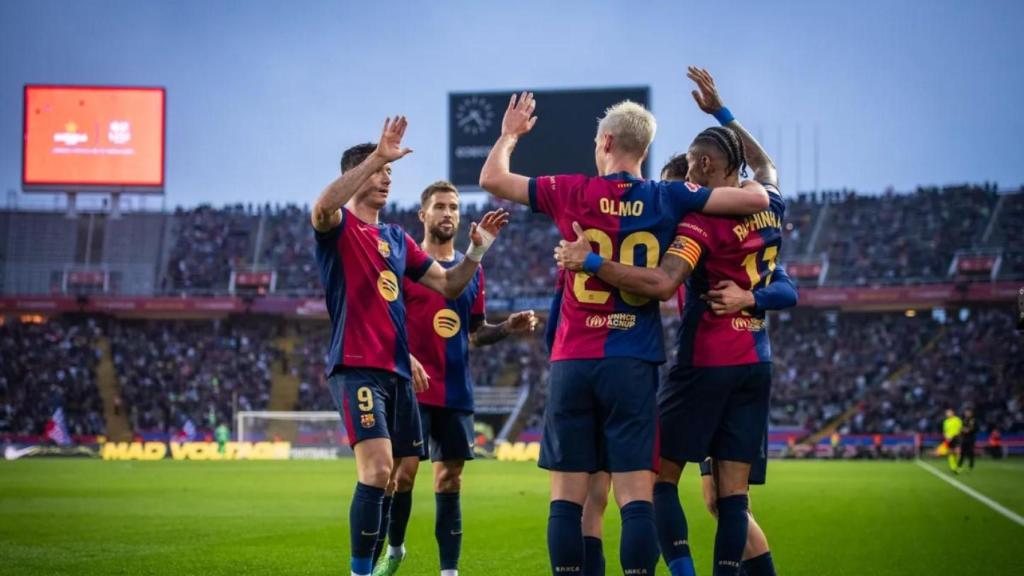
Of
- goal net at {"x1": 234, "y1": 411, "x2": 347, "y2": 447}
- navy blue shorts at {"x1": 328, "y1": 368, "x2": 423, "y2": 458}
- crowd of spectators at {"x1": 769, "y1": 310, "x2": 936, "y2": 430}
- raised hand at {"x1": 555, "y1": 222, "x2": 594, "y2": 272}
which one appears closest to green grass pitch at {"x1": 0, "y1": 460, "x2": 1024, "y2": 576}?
navy blue shorts at {"x1": 328, "y1": 368, "x2": 423, "y2": 458}

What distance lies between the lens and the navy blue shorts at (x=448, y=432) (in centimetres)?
855

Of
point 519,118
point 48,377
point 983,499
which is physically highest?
point 519,118

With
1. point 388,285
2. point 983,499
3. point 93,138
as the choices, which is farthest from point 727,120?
point 93,138

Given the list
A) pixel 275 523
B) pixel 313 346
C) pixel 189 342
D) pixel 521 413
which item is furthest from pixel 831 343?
pixel 275 523

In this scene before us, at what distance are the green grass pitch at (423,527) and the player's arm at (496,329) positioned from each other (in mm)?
1932

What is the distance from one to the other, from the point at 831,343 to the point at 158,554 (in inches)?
1729

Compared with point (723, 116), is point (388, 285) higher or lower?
lower

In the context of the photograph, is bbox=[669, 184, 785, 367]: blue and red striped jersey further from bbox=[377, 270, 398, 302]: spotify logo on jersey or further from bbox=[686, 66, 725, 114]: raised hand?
bbox=[377, 270, 398, 302]: spotify logo on jersey

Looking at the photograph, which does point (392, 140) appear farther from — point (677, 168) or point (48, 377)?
point (48, 377)

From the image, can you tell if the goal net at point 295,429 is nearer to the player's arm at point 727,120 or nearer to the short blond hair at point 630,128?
the player's arm at point 727,120

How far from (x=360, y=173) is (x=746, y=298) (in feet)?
8.00

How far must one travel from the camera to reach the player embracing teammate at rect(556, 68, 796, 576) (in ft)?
20.0

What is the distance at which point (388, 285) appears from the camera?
7469 mm

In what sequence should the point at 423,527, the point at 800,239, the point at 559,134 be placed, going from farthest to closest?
the point at 800,239 → the point at 559,134 → the point at 423,527
